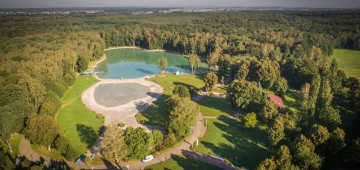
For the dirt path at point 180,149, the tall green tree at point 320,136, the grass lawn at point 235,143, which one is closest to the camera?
the dirt path at point 180,149

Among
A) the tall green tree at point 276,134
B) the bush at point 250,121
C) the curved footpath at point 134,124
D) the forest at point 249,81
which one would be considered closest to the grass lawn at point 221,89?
the forest at point 249,81

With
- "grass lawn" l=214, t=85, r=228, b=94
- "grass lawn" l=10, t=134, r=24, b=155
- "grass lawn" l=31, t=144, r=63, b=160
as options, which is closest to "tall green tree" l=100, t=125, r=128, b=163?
"grass lawn" l=31, t=144, r=63, b=160

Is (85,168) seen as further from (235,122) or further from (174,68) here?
(174,68)

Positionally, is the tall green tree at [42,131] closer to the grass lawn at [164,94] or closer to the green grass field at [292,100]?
the grass lawn at [164,94]

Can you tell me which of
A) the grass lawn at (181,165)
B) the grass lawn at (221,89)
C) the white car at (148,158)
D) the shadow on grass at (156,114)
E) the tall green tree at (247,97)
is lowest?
the grass lawn at (181,165)

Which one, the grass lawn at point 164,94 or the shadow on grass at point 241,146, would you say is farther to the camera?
the grass lawn at point 164,94

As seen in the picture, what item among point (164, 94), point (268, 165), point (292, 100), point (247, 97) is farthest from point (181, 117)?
point (292, 100)

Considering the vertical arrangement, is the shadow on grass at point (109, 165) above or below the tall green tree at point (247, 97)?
below
